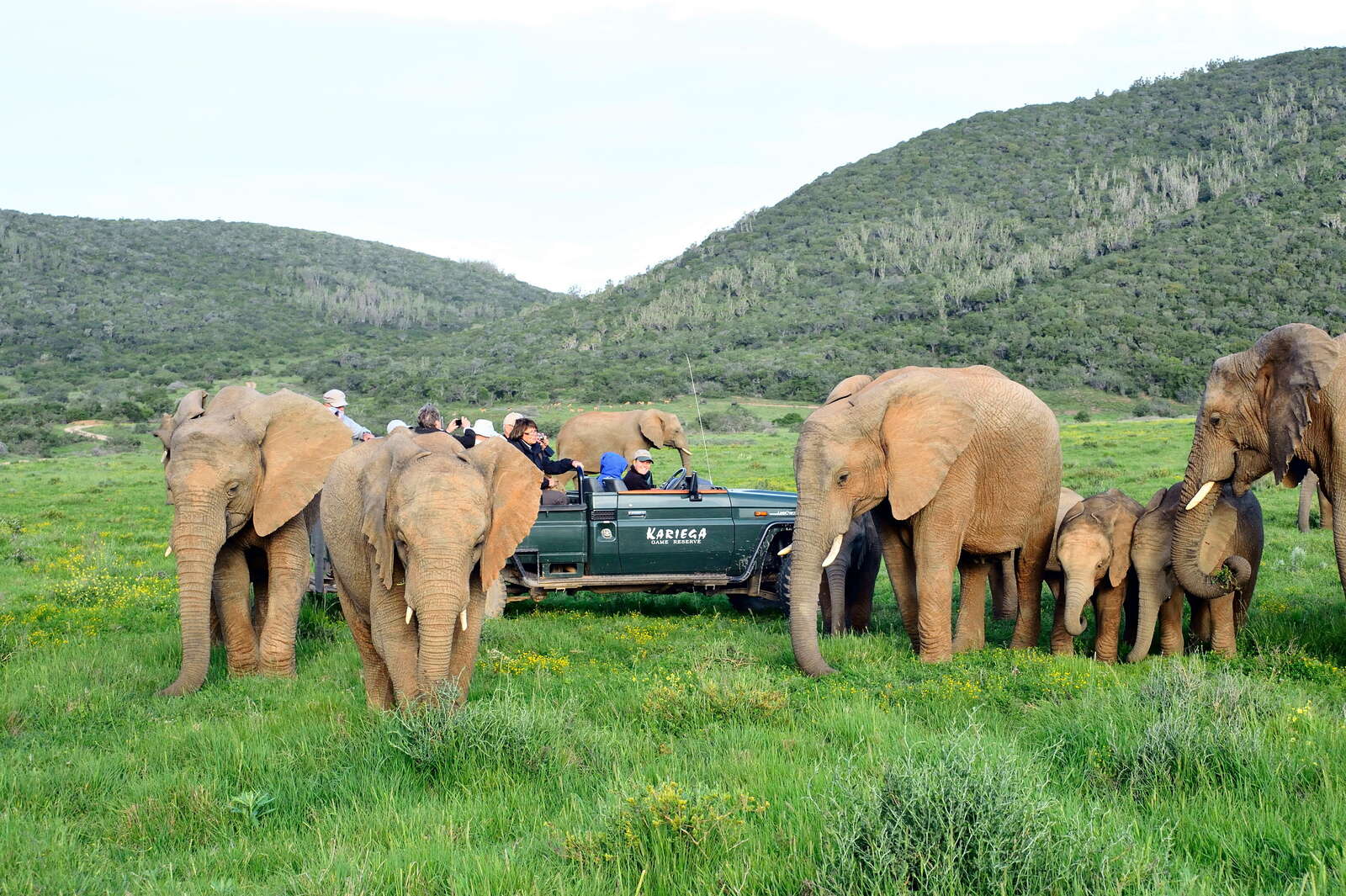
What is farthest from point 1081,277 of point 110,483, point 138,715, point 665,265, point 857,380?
point 138,715

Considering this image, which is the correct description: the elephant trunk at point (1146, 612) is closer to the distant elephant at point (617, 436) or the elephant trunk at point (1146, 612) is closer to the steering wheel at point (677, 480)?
the steering wheel at point (677, 480)

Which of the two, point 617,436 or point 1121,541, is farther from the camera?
point 617,436

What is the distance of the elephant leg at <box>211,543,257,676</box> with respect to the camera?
9312 mm

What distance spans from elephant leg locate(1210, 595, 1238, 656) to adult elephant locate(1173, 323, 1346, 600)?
0.27 meters

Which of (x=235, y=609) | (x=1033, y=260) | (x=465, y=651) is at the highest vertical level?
(x=1033, y=260)

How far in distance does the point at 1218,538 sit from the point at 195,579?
864 centimetres

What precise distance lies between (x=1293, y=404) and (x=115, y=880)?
817 cm

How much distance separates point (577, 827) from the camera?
5.00 meters

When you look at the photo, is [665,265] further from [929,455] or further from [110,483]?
[929,455]

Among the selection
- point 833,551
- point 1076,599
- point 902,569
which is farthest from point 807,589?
point 1076,599

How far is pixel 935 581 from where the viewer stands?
9195 mm

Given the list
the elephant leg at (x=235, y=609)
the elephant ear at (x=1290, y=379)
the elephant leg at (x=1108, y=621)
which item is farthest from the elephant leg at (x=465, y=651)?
the elephant ear at (x=1290, y=379)

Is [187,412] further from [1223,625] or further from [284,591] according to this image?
[1223,625]

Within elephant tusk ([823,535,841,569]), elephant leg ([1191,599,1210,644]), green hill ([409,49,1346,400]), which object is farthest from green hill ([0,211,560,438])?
elephant leg ([1191,599,1210,644])
